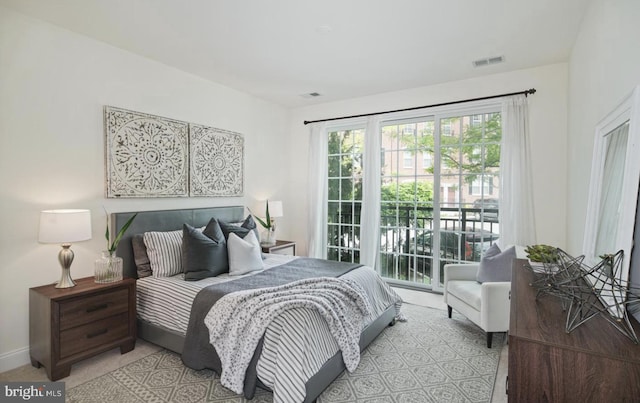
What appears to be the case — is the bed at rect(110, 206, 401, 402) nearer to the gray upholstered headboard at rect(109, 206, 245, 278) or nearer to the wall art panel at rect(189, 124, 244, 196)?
the gray upholstered headboard at rect(109, 206, 245, 278)

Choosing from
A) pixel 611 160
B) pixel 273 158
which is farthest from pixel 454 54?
pixel 273 158

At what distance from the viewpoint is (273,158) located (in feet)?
16.7

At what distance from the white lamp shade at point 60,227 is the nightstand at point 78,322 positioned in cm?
40

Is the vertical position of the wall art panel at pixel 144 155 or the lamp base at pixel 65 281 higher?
the wall art panel at pixel 144 155

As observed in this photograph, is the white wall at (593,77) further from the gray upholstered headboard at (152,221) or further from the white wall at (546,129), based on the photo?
the gray upholstered headboard at (152,221)

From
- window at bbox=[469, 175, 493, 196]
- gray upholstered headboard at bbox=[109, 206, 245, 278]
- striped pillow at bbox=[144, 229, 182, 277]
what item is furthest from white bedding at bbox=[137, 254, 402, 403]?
window at bbox=[469, 175, 493, 196]

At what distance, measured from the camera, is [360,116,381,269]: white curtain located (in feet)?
15.2

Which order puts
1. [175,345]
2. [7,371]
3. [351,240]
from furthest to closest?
[351,240], [175,345], [7,371]

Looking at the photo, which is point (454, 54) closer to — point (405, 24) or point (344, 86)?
point (405, 24)

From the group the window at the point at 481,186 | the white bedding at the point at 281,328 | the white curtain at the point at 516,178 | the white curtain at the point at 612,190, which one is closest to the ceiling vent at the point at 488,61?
the white curtain at the point at 516,178

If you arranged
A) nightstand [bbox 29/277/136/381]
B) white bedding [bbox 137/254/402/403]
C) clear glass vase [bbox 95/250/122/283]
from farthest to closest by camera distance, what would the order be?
clear glass vase [bbox 95/250/122/283] → nightstand [bbox 29/277/136/381] → white bedding [bbox 137/254/402/403]

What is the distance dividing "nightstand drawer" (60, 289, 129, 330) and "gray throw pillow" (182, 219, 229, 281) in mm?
519

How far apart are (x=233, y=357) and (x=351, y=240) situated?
9.96 feet

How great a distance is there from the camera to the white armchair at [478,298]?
2758 millimetres
